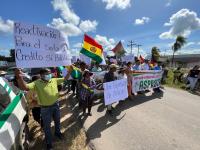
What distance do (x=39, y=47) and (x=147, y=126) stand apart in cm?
379

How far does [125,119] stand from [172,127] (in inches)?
58.7

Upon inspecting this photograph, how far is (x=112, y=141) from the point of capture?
16.3ft

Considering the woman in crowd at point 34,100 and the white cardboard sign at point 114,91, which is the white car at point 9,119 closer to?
the woman in crowd at point 34,100

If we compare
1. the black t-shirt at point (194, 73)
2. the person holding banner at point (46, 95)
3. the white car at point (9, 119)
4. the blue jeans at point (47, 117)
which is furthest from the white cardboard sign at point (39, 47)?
the black t-shirt at point (194, 73)

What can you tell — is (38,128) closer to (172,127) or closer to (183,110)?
(172,127)

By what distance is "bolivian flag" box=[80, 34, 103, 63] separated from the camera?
6.89 metres

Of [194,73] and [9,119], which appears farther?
[194,73]

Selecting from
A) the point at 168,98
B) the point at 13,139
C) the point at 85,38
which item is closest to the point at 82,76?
the point at 85,38

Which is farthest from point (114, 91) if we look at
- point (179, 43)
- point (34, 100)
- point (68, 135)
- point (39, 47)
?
point (179, 43)

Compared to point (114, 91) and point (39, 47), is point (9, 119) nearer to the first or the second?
point (39, 47)

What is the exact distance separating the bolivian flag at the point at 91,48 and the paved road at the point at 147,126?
2.12 metres

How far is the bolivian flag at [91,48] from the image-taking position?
6.89 meters

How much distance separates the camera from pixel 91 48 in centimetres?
696

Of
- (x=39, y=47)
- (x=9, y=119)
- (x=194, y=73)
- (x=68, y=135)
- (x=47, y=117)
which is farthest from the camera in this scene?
(x=194, y=73)
